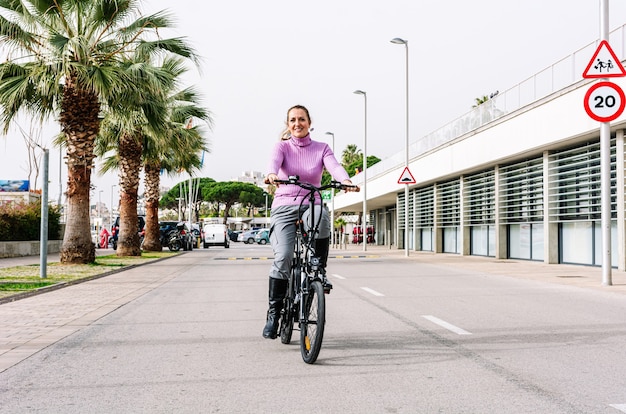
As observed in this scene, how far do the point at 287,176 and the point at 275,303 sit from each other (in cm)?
103

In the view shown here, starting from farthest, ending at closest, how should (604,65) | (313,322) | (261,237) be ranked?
(261,237), (604,65), (313,322)

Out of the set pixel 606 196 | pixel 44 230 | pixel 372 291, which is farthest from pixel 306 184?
pixel 44 230

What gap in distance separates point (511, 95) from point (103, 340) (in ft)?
57.8

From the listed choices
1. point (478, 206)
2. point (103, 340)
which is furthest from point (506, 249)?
point (103, 340)

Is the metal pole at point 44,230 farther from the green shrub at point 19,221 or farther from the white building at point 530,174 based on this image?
the green shrub at point 19,221

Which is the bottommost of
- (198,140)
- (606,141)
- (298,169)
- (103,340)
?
(103,340)

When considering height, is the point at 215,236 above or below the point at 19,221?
below

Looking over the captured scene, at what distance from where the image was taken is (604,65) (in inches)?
473

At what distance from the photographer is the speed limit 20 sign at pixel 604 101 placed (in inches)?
472

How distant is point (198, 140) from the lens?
28859 mm

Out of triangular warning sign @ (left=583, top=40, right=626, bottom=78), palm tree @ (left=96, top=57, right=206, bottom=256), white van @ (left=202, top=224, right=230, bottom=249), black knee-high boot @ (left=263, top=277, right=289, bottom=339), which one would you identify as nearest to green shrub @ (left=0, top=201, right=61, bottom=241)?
palm tree @ (left=96, top=57, right=206, bottom=256)

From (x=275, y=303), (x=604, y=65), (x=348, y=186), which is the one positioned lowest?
(x=275, y=303)

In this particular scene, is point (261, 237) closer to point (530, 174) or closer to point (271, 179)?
point (530, 174)

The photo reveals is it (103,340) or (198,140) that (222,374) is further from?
(198,140)
